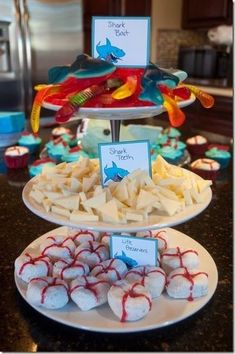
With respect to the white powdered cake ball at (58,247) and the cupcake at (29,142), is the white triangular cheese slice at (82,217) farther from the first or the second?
the cupcake at (29,142)

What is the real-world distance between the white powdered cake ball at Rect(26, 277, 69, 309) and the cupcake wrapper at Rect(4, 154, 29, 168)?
0.84 meters

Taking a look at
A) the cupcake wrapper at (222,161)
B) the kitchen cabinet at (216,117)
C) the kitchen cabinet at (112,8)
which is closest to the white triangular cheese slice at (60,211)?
the cupcake wrapper at (222,161)

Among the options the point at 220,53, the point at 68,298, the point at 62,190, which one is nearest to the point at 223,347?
the point at 68,298

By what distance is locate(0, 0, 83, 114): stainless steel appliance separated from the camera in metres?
2.87

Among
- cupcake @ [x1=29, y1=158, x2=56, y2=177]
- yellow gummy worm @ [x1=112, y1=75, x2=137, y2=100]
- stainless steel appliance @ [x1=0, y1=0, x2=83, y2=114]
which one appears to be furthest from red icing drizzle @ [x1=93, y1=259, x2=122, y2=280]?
stainless steel appliance @ [x1=0, y1=0, x2=83, y2=114]

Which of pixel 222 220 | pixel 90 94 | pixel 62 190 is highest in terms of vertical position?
pixel 90 94

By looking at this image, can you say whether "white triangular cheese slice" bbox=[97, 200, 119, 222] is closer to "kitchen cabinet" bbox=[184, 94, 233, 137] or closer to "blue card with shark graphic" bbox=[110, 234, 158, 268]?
"blue card with shark graphic" bbox=[110, 234, 158, 268]

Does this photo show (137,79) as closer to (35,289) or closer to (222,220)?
(35,289)

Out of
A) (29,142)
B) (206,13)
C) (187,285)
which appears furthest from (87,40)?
(187,285)

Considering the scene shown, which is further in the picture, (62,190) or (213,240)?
(213,240)

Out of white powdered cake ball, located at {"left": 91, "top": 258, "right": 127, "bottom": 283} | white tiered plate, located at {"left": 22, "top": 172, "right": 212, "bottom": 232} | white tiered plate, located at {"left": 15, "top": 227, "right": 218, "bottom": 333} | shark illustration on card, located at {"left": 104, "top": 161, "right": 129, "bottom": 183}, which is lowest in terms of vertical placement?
white tiered plate, located at {"left": 15, "top": 227, "right": 218, "bottom": 333}

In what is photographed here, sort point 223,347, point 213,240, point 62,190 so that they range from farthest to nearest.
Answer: point 213,240
point 62,190
point 223,347

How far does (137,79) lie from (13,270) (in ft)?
1.65

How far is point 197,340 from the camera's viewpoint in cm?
63
